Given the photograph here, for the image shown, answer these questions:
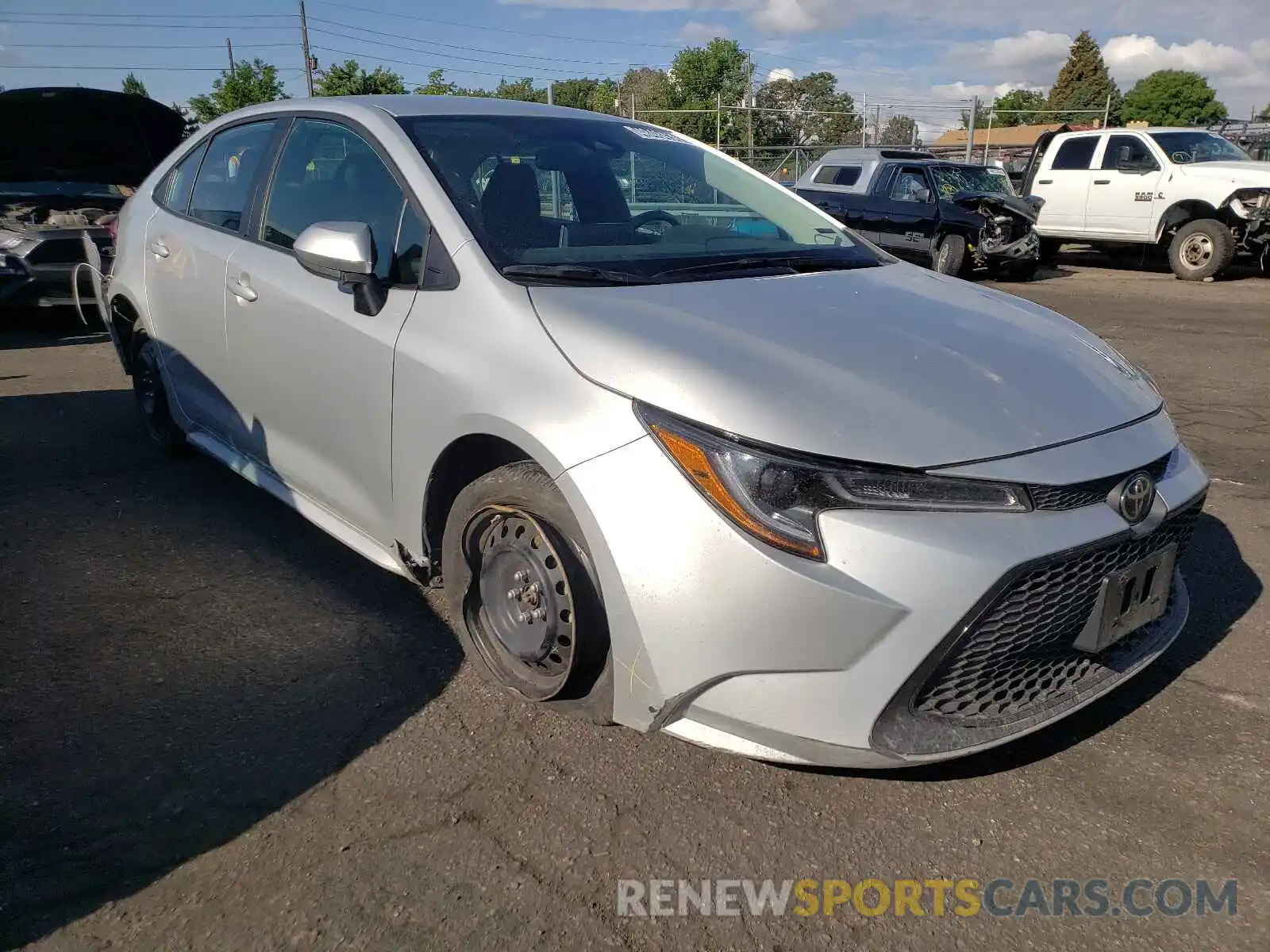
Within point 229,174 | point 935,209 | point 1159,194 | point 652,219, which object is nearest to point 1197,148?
point 1159,194

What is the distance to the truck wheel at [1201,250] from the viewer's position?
12.8 metres

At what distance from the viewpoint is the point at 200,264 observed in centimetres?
387

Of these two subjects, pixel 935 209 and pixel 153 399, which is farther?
pixel 935 209

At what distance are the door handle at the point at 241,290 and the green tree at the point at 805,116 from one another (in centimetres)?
2343

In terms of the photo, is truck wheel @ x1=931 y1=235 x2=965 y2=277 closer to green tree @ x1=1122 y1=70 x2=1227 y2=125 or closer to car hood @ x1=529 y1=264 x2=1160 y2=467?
car hood @ x1=529 y1=264 x2=1160 y2=467

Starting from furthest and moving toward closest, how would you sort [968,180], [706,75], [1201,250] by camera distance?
[706,75] < [968,180] < [1201,250]

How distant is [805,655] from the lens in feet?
6.64

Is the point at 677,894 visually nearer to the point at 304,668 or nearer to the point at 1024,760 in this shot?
the point at 1024,760

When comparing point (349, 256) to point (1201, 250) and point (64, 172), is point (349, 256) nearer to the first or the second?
point (64, 172)

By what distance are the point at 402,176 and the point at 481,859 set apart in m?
1.97

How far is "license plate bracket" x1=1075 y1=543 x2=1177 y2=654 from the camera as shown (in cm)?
221

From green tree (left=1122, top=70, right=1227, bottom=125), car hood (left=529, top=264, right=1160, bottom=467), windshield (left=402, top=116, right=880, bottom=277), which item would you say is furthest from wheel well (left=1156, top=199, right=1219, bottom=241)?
green tree (left=1122, top=70, right=1227, bottom=125)

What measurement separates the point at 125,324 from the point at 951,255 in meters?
10.7

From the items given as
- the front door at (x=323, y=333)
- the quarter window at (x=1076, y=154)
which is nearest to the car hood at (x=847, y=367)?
the front door at (x=323, y=333)
